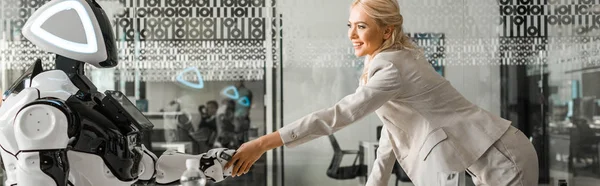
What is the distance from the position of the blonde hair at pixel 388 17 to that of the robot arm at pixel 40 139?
1002 mm

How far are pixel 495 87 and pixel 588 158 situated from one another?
96 centimetres

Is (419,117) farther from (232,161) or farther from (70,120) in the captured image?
(70,120)

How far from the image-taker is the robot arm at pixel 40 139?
2.01 meters

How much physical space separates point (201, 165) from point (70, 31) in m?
0.60

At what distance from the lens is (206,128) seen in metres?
5.13

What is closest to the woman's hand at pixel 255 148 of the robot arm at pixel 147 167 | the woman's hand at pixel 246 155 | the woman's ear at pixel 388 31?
the woman's hand at pixel 246 155

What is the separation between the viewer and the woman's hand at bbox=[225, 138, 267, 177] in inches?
84.9

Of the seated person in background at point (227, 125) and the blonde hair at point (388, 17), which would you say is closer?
the blonde hair at point (388, 17)

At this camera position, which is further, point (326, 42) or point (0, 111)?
point (326, 42)

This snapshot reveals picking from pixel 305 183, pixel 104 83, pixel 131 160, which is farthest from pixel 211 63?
pixel 131 160

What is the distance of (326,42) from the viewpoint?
16.6ft

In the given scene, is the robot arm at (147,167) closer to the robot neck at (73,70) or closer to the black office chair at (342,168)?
the robot neck at (73,70)

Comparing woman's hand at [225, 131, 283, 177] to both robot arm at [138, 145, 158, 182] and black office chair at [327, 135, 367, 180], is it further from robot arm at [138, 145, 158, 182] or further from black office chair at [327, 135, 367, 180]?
black office chair at [327, 135, 367, 180]

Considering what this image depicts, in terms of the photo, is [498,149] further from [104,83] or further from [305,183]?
[104,83]
